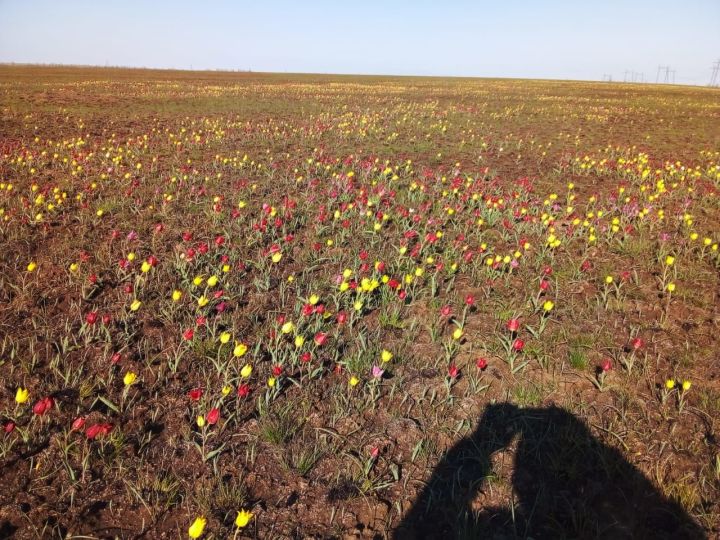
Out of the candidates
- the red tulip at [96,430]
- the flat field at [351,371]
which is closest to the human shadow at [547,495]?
the flat field at [351,371]

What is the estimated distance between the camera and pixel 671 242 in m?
6.52

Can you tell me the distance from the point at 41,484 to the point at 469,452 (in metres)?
2.90

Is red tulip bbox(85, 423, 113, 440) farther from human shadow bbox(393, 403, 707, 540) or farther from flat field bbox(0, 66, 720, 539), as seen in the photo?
human shadow bbox(393, 403, 707, 540)

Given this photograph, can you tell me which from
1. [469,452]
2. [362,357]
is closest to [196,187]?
[362,357]

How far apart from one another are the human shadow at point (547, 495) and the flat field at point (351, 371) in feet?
0.05

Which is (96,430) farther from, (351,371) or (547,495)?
(547,495)

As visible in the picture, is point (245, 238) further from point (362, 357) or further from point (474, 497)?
point (474, 497)

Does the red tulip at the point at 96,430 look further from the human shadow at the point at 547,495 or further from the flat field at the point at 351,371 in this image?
the human shadow at the point at 547,495

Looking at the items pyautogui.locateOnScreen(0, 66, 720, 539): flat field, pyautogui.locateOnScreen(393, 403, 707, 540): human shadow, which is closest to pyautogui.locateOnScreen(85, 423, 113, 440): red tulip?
pyautogui.locateOnScreen(0, 66, 720, 539): flat field

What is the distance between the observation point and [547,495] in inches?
108

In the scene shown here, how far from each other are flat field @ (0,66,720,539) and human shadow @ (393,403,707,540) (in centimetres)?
1

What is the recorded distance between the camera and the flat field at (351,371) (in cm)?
264

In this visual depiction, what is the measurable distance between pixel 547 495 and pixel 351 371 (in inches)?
69.9

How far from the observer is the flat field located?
2.64 meters
